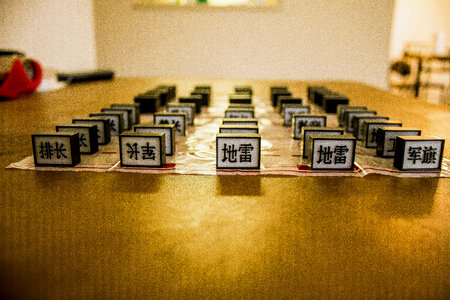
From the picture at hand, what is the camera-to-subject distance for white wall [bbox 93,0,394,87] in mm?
4012

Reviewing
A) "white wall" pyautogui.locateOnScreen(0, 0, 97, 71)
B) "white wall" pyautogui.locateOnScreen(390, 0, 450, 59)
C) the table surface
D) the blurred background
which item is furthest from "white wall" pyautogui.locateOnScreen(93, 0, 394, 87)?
the table surface

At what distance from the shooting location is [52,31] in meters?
3.59

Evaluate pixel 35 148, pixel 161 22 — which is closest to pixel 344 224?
pixel 35 148

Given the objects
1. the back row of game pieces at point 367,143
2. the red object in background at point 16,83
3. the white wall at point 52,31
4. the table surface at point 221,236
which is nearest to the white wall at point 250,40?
the white wall at point 52,31

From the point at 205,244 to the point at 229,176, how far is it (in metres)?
0.30

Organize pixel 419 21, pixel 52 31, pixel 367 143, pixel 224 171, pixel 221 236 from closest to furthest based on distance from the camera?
pixel 221 236 → pixel 224 171 → pixel 367 143 → pixel 52 31 → pixel 419 21

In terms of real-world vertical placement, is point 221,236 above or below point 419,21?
below

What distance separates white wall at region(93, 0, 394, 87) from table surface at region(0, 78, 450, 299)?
11.5 feet

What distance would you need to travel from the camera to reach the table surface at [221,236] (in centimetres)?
45

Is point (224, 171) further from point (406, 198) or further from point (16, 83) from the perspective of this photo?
point (16, 83)

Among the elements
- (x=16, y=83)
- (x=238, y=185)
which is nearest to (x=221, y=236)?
(x=238, y=185)

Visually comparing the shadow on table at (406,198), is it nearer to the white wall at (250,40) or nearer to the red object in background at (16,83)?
the red object in background at (16,83)

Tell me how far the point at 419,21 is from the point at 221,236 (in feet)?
22.3

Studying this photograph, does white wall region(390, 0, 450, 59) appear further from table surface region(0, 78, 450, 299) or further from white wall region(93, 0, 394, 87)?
table surface region(0, 78, 450, 299)
